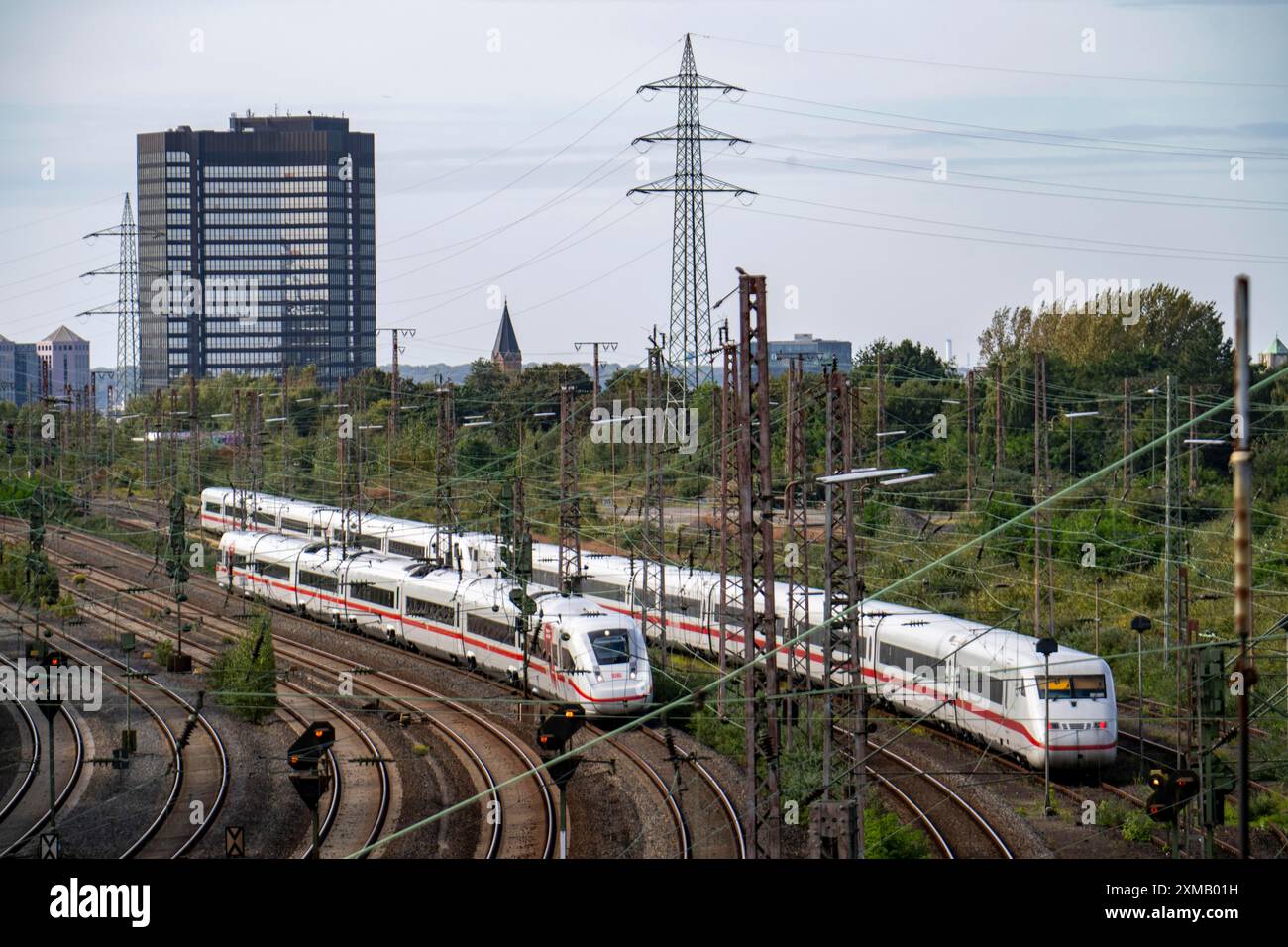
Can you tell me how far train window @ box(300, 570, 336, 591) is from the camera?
34.6 meters

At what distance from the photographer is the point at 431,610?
3003 centimetres

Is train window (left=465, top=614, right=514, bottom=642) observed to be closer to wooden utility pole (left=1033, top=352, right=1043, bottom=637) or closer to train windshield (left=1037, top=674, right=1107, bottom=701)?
wooden utility pole (left=1033, top=352, right=1043, bottom=637)

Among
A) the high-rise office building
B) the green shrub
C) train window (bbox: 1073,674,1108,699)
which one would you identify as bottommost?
the green shrub

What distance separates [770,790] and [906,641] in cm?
993

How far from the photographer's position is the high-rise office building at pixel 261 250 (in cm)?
12612

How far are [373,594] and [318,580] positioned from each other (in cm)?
323

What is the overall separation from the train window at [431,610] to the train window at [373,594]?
35.9 inches

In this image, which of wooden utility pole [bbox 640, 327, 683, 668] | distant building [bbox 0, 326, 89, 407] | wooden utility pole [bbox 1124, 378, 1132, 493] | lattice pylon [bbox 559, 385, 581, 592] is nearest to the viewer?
wooden utility pole [bbox 640, 327, 683, 668]

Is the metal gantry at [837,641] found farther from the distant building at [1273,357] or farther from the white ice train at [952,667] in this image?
the distant building at [1273,357]

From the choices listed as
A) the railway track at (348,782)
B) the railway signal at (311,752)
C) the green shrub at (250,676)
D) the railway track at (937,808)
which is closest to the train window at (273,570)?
the railway track at (348,782)

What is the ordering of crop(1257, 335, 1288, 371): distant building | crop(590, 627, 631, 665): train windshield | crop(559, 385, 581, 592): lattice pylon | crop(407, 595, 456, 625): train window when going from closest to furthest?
crop(590, 627, 631, 665): train windshield → crop(559, 385, 581, 592): lattice pylon → crop(407, 595, 456, 625): train window → crop(1257, 335, 1288, 371): distant building

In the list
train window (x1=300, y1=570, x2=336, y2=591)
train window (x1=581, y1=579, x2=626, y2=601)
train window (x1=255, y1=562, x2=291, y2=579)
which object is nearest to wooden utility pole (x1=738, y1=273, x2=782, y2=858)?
train window (x1=581, y1=579, x2=626, y2=601)

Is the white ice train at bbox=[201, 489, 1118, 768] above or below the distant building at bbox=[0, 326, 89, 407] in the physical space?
below

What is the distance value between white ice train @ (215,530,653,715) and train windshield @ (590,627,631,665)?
0.05 feet
